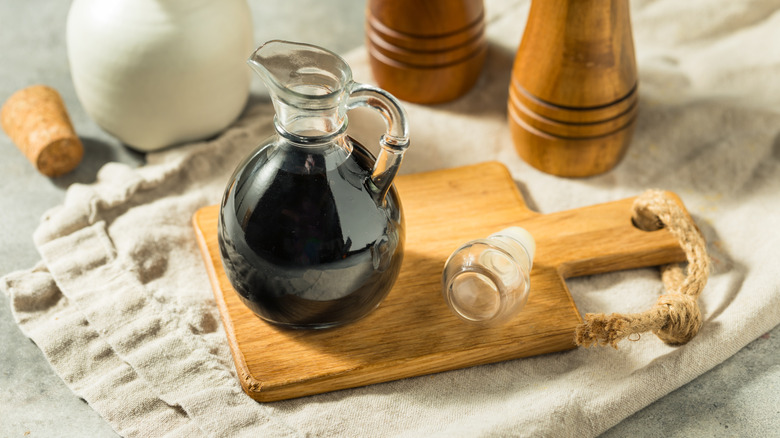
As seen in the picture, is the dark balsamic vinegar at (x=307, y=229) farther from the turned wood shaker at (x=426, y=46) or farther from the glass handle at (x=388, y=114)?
the turned wood shaker at (x=426, y=46)

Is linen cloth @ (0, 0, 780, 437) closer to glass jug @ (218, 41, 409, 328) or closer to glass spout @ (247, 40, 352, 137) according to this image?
glass jug @ (218, 41, 409, 328)

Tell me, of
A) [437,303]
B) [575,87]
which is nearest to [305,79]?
[437,303]

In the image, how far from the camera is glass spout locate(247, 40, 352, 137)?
0.61 metres

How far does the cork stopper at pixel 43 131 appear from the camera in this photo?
0.91 m

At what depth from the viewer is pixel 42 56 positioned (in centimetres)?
112

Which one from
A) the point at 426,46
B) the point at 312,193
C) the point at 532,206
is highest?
the point at 312,193

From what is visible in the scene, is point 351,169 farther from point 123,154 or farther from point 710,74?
point 710,74

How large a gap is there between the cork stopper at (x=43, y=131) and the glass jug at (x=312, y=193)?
1.14ft

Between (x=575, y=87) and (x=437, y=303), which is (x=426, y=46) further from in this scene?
(x=437, y=303)

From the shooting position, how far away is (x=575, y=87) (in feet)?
2.85

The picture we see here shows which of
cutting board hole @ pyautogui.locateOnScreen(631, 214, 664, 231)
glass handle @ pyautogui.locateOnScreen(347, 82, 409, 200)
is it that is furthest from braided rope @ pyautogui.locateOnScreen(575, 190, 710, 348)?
glass handle @ pyautogui.locateOnScreen(347, 82, 409, 200)

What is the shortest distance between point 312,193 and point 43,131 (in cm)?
46

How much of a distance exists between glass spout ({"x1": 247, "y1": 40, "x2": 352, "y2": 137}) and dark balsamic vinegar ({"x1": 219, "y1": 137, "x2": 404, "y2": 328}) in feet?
0.07

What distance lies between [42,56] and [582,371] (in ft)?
2.82
